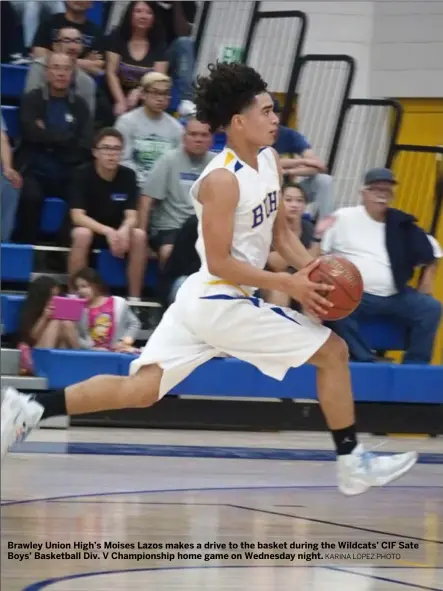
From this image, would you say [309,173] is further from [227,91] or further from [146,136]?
[227,91]

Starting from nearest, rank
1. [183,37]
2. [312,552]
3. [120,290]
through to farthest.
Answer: [312,552] → [120,290] → [183,37]

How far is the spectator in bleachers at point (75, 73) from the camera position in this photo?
10.3m

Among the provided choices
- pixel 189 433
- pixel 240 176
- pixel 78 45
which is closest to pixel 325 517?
pixel 240 176

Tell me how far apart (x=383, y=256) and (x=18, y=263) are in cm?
278

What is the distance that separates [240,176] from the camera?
5.10m

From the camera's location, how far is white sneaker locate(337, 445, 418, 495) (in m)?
5.12

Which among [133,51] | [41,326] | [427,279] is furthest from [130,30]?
[427,279]

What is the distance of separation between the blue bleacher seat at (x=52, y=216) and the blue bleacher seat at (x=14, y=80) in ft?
4.33

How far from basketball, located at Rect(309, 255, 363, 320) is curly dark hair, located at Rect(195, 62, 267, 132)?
0.72 m

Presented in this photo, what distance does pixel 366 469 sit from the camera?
16.9ft

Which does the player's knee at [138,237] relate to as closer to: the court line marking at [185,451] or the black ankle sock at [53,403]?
the court line marking at [185,451]

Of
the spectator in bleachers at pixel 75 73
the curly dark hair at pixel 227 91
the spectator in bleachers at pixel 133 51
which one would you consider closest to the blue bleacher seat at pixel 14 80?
the spectator in bleachers at pixel 75 73

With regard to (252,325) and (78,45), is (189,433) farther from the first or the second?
(252,325)

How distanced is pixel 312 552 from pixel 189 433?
4858 mm
